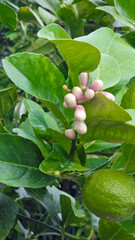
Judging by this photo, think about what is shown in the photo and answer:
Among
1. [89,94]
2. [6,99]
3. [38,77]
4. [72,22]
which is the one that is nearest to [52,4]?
[72,22]

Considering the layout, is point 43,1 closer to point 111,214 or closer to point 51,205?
point 51,205

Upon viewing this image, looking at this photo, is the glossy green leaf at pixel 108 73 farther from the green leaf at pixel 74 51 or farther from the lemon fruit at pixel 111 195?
the lemon fruit at pixel 111 195

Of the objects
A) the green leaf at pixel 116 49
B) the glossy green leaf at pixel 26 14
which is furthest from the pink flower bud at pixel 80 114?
the glossy green leaf at pixel 26 14

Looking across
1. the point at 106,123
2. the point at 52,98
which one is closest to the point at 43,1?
the point at 52,98

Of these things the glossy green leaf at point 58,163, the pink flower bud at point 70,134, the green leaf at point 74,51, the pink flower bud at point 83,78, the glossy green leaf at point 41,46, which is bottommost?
the glossy green leaf at point 41,46

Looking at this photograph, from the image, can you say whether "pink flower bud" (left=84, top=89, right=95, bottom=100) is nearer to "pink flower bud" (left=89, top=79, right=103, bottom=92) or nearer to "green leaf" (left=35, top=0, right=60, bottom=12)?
"pink flower bud" (left=89, top=79, right=103, bottom=92)

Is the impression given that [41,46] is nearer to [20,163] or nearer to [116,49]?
[116,49]
